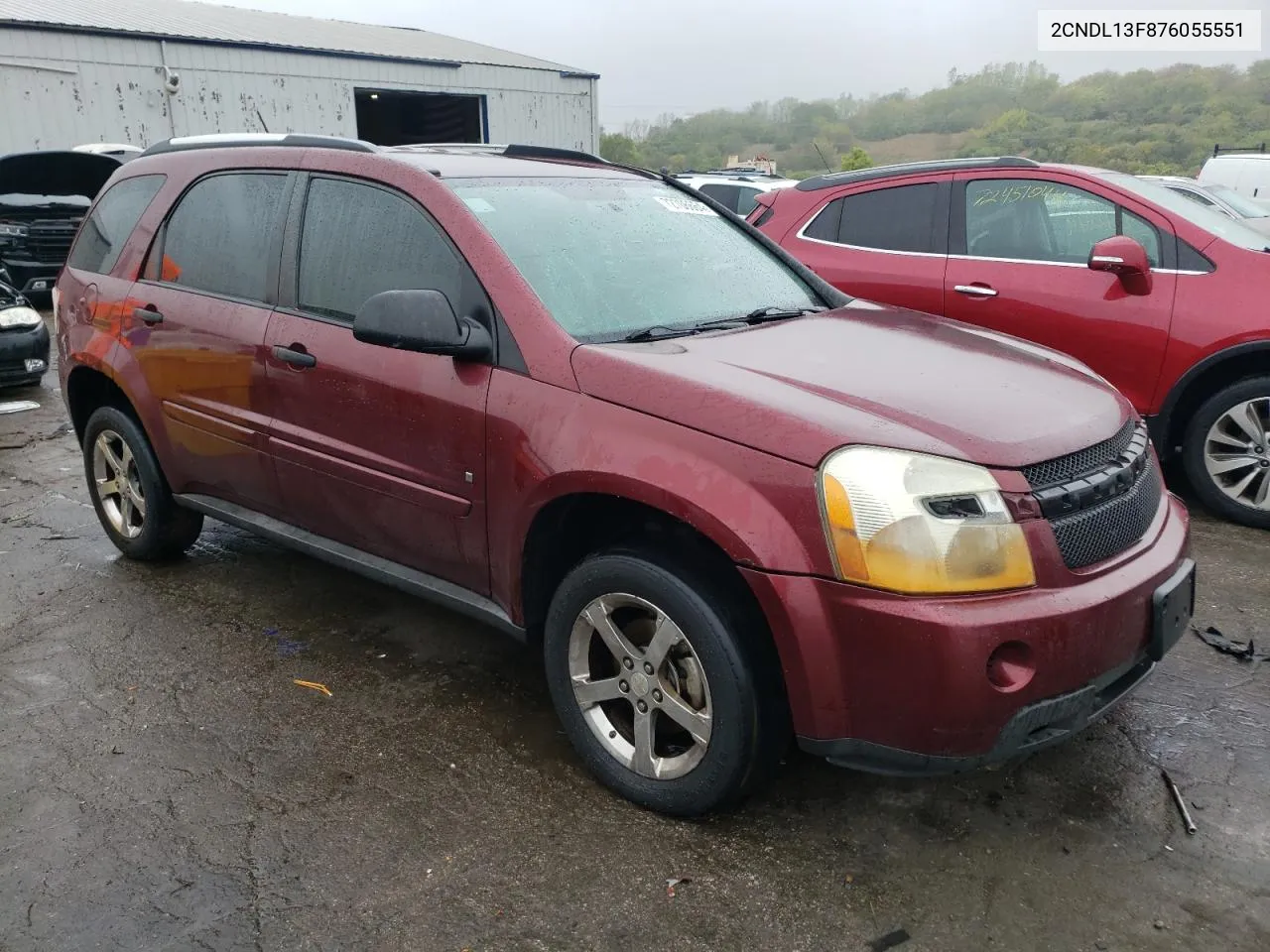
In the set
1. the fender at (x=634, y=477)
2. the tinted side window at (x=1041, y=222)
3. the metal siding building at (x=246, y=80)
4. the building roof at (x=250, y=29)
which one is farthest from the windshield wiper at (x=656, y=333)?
the building roof at (x=250, y=29)

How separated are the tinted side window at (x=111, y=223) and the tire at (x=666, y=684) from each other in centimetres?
279

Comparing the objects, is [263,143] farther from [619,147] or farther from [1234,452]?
[619,147]

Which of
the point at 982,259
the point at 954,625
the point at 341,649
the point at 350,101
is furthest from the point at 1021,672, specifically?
Answer: the point at 350,101

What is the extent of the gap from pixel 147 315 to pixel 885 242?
12.8 feet

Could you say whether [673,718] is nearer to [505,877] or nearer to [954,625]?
[505,877]

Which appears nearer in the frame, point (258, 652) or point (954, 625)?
point (954, 625)

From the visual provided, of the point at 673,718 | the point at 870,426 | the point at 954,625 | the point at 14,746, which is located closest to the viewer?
the point at 954,625

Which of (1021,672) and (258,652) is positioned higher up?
(1021,672)

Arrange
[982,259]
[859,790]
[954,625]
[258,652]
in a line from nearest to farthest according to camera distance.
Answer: [954,625]
[859,790]
[258,652]
[982,259]

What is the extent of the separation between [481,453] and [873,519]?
1.19 metres

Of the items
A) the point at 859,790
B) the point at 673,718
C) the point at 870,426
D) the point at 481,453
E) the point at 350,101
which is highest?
the point at 350,101

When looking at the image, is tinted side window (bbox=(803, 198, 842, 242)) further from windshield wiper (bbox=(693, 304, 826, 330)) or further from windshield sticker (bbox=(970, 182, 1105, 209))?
windshield wiper (bbox=(693, 304, 826, 330))

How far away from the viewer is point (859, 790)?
289cm

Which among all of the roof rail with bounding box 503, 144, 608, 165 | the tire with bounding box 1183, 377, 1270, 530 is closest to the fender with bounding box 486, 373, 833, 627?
the roof rail with bounding box 503, 144, 608, 165
